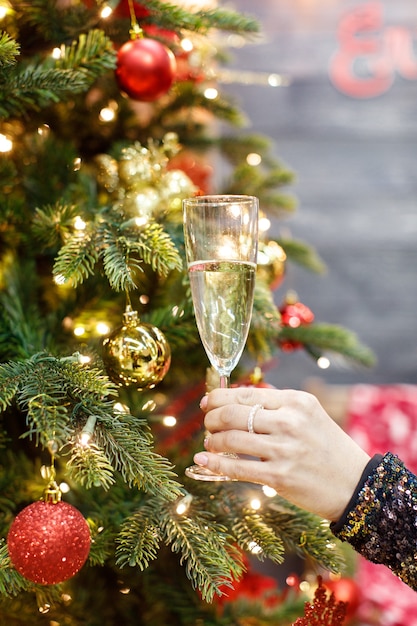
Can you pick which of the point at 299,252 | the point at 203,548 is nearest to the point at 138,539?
the point at 203,548

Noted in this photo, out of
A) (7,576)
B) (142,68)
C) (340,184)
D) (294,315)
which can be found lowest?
(340,184)

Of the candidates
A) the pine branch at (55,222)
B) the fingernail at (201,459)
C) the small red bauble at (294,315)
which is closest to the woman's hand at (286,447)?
the fingernail at (201,459)

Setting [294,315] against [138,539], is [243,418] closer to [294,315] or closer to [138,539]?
[138,539]

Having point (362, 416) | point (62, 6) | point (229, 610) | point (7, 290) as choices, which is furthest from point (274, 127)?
point (229, 610)

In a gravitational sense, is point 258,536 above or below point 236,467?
below

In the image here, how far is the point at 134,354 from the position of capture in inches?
24.5

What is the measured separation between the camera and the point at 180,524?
577 millimetres

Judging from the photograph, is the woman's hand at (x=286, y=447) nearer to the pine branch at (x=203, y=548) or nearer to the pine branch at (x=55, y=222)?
the pine branch at (x=203, y=548)

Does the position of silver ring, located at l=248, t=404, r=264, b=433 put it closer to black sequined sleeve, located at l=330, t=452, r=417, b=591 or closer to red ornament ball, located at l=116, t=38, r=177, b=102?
black sequined sleeve, located at l=330, t=452, r=417, b=591

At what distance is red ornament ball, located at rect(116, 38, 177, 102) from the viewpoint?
75 cm

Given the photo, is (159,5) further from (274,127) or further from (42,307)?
(274,127)

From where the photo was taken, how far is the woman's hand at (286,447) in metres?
0.53

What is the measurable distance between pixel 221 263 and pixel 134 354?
0.42 feet

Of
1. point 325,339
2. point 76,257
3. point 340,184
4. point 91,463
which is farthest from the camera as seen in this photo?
point 340,184
